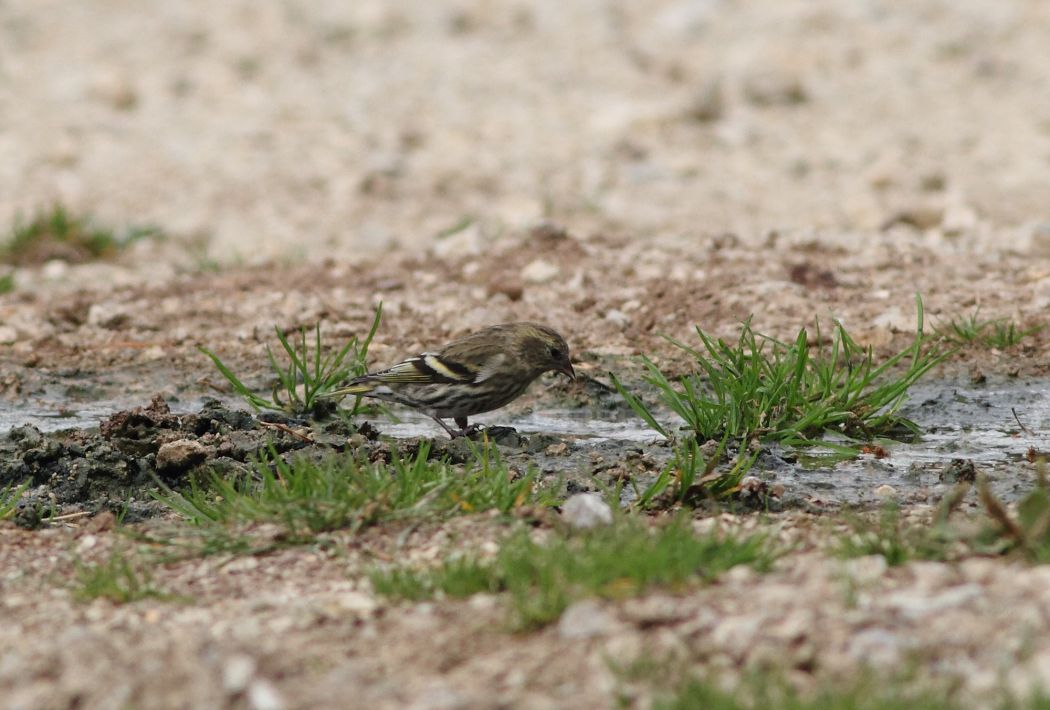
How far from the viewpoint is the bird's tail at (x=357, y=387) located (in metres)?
6.76

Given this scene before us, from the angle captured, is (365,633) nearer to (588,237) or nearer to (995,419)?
(995,419)

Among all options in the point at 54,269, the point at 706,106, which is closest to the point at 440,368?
the point at 54,269

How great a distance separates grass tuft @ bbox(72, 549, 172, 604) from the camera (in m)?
4.53

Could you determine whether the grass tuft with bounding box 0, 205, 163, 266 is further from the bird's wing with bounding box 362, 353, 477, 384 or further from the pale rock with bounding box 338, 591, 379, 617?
the pale rock with bounding box 338, 591, 379, 617

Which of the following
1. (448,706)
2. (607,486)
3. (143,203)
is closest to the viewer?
(448,706)

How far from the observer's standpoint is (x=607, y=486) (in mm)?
5777

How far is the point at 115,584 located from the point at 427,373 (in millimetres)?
2633

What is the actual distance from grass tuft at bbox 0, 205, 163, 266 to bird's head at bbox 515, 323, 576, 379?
17.1 feet

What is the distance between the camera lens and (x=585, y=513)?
477 cm

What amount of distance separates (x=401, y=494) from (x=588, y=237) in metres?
5.33

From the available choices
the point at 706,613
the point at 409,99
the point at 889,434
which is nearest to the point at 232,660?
the point at 706,613

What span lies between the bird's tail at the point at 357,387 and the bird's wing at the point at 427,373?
0.02 meters

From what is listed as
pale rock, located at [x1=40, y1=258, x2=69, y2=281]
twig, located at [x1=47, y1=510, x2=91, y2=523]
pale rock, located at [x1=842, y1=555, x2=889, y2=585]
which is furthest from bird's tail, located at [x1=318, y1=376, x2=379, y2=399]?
pale rock, located at [x1=40, y1=258, x2=69, y2=281]

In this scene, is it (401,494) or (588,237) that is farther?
(588,237)
